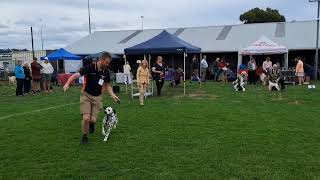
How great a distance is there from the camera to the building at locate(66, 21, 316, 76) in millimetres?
29062

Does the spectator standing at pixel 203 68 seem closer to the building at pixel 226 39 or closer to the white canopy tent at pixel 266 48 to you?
the building at pixel 226 39

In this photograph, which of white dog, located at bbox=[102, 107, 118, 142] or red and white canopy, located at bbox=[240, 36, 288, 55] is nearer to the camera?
white dog, located at bbox=[102, 107, 118, 142]

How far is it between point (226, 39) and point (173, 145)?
2405 cm

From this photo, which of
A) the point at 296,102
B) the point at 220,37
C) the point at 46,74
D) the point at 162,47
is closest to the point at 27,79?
the point at 46,74

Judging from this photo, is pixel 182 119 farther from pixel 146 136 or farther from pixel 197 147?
pixel 197 147

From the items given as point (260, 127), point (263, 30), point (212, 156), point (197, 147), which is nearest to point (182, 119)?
point (260, 127)

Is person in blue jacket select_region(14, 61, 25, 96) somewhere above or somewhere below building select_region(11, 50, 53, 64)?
below

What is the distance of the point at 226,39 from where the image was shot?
1220 inches

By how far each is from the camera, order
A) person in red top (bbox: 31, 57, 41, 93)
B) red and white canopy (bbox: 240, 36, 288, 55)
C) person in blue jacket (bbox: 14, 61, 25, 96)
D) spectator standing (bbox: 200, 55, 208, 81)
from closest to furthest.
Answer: person in blue jacket (bbox: 14, 61, 25, 96), person in red top (bbox: 31, 57, 41, 93), red and white canopy (bbox: 240, 36, 288, 55), spectator standing (bbox: 200, 55, 208, 81)

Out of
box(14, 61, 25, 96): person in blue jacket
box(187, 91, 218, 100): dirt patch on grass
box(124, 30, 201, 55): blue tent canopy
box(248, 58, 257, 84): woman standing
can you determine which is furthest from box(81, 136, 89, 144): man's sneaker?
box(248, 58, 257, 84): woman standing

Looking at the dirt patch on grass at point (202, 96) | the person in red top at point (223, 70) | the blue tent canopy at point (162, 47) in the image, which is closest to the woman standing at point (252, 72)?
the person in red top at point (223, 70)

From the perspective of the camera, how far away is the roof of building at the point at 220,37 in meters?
29.1

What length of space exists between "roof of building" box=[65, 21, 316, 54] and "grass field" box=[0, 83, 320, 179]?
1673 centimetres

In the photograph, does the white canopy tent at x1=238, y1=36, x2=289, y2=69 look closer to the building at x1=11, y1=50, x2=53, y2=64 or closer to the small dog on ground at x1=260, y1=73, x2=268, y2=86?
the small dog on ground at x1=260, y1=73, x2=268, y2=86
